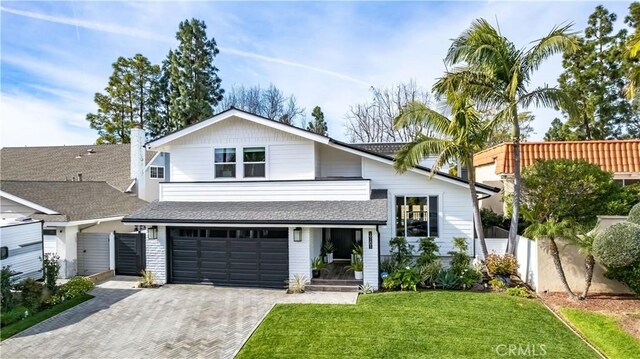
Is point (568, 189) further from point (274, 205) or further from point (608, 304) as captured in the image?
point (274, 205)

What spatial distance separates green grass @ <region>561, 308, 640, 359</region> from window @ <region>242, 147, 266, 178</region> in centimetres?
1133

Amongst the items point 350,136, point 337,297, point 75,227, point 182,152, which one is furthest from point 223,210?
point 350,136

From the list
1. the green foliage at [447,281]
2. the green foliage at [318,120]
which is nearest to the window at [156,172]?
the green foliage at [318,120]

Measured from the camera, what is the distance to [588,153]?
1670cm

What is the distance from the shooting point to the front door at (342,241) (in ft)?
50.6

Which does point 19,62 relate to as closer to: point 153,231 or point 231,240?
point 153,231

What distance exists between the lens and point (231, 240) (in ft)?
42.6

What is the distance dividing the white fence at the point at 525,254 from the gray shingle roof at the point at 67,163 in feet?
67.7

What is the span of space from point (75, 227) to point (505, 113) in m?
16.8

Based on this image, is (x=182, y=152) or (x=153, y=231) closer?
(x=153, y=231)

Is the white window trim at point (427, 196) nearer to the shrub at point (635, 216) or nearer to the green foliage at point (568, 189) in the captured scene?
the green foliage at point (568, 189)

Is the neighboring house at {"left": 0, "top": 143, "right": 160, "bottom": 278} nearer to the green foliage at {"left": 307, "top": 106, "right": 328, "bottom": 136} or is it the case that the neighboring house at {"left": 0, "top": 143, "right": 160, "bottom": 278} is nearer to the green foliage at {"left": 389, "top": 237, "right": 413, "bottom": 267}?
the green foliage at {"left": 389, "top": 237, "right": 413, "bottom": 267}

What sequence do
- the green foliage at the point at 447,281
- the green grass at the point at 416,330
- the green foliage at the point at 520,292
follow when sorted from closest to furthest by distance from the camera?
1. the green grass at the point at 416,330
2. the green foliage at the point at 520,292
3. the green foliage at the point at 447,281

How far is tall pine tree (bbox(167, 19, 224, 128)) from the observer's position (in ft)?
113
